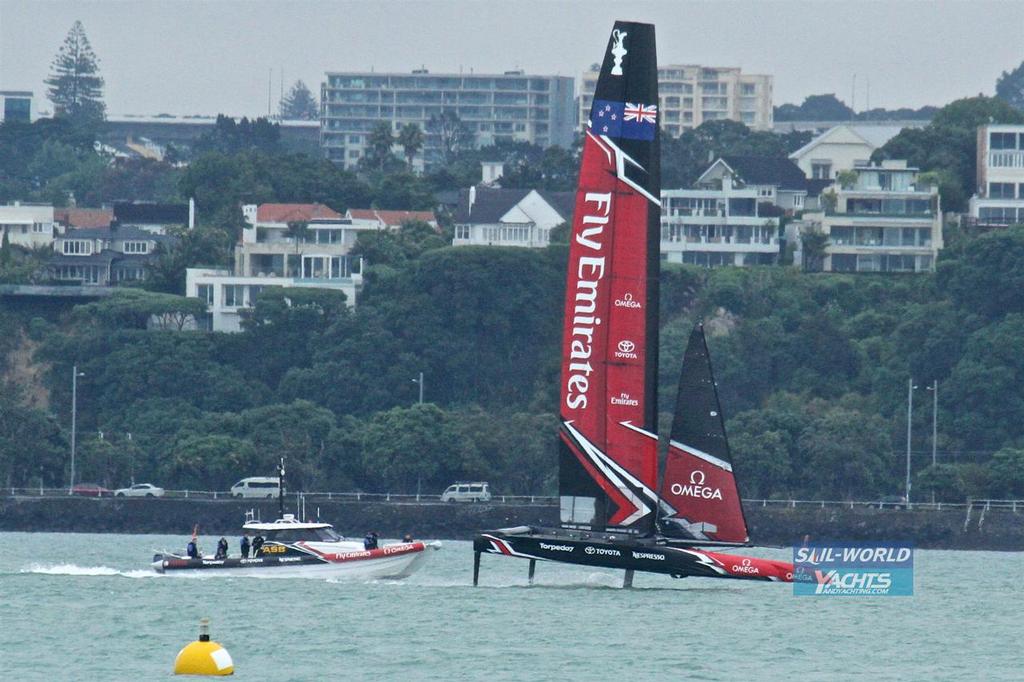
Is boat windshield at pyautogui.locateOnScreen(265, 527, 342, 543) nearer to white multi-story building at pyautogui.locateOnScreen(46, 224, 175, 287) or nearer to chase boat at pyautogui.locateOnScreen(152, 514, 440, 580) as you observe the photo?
chase boat at pyautogui.locateOnScreen(152, 514, 440, 580)

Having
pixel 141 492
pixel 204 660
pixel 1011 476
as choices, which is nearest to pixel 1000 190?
pixel 1011 476

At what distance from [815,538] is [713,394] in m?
33.4

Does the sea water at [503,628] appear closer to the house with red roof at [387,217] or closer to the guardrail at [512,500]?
the guardrail at [512,500]

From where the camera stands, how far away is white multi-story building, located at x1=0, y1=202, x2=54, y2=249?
5359 inches

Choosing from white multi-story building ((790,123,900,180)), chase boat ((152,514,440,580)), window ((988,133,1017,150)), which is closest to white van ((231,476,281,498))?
chase boat ((152,514,440,580))

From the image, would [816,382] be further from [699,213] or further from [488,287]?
[699,213]

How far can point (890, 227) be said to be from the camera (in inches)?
4823

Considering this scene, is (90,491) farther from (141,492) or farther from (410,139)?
(410,139)

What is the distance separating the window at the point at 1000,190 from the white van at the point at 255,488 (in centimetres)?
5341

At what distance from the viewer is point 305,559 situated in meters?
50.8

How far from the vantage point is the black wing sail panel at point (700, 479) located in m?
47.7

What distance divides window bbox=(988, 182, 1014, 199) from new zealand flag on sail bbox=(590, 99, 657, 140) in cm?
8483

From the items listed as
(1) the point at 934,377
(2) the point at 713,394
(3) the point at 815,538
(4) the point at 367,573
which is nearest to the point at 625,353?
(2) the point at 713,394

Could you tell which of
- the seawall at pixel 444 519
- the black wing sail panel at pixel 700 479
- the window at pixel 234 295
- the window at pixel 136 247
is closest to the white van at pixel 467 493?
the seawall at pixel 444 519
